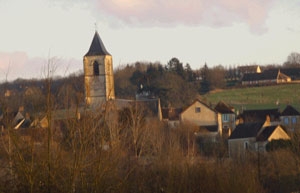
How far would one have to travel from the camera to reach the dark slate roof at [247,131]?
156ft

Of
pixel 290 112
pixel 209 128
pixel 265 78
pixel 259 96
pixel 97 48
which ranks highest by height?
pixel 97 48

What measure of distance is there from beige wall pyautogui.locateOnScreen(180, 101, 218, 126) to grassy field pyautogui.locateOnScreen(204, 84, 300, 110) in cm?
1585

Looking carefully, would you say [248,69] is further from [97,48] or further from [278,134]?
[278,134]

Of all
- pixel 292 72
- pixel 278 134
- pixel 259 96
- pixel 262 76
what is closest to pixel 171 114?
pixel 259 96

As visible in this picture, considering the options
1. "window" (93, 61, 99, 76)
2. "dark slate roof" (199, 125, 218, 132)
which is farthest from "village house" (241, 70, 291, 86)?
"dark slate roof" (199, 125, 218, 132)

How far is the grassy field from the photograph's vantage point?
83.0 m

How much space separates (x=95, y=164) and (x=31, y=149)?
1107mm

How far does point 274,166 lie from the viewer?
30375mm

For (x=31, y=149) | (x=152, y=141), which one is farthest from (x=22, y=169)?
(x=152, y=141)

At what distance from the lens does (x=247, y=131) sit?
48469mm

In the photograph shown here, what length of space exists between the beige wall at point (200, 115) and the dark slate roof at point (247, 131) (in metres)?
15.3

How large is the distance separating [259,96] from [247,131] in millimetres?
41394

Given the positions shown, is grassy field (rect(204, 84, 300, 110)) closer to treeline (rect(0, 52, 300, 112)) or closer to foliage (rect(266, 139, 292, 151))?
treeline (rect(0, 52, 300, 112))

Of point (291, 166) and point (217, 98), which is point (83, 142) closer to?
point (291, 166)
